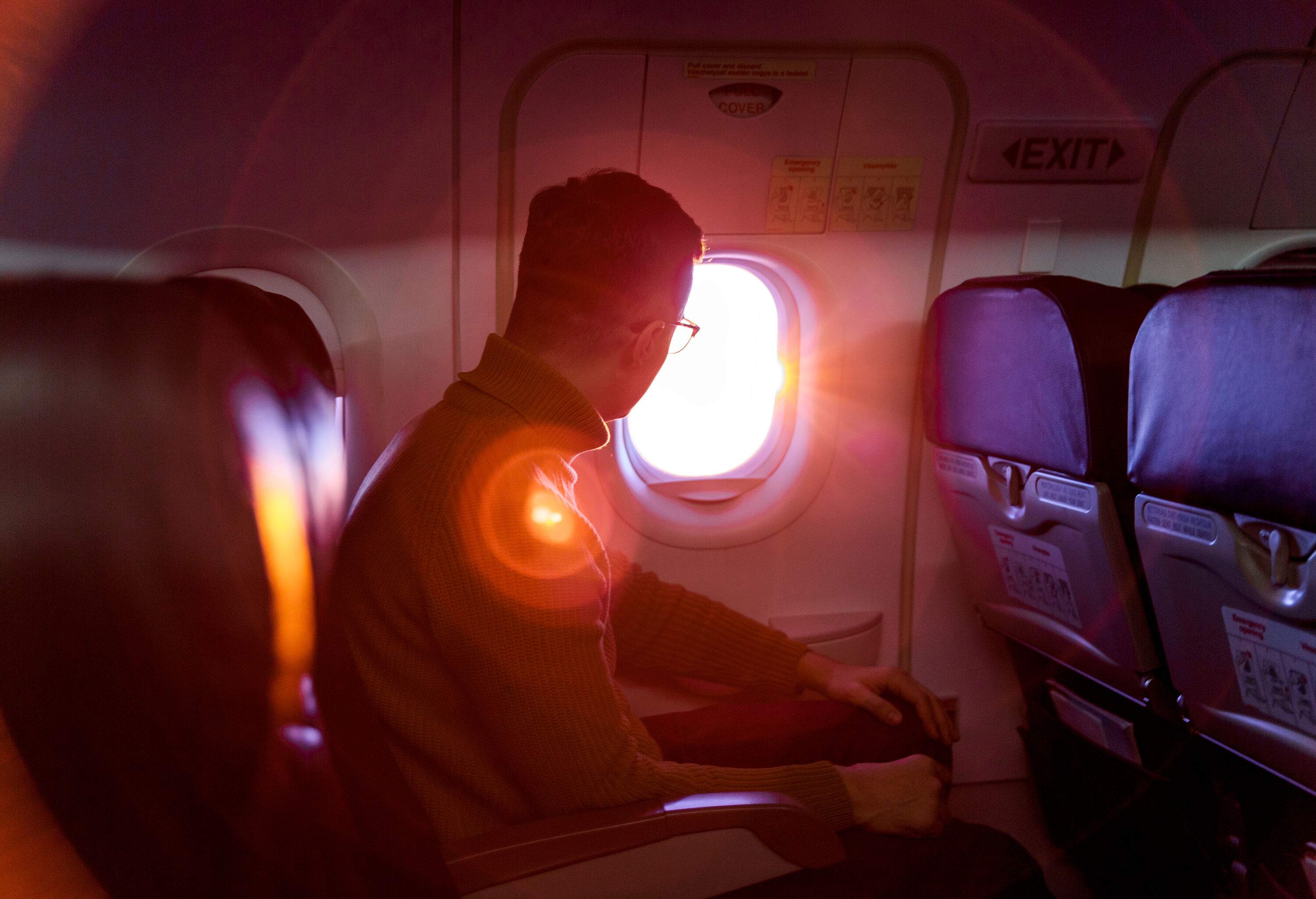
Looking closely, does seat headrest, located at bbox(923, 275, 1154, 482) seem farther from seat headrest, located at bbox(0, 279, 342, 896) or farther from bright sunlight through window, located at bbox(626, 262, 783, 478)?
seat headrest, located at bbox(0, 279, 342, 896)

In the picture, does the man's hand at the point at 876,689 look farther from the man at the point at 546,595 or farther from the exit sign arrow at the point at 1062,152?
the exit sign arrow at the point at 1062,152

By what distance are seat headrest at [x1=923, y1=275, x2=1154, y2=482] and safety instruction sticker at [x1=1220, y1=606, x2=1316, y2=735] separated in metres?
0.35

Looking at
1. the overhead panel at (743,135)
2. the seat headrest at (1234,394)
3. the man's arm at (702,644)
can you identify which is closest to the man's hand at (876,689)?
the man's arm at (702,644)

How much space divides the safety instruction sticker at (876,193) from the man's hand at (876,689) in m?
1.09

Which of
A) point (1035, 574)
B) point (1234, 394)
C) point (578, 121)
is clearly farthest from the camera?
point (1035, 574)

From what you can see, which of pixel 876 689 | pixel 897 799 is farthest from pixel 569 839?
pixel 876 689

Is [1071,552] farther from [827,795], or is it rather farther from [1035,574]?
[827,795]

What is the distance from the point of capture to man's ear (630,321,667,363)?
1.47 meters

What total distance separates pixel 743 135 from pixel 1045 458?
1016mm

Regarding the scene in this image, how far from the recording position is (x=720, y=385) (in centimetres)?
236

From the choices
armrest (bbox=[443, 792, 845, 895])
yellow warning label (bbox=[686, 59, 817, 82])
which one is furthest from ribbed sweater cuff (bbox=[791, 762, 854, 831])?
yellow warning label (bbox=[686, 59, 817, 82])

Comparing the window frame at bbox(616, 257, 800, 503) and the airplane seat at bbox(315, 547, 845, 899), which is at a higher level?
the window frame at bbox(616, 257, 800, 503)

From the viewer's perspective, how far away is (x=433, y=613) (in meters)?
1.16

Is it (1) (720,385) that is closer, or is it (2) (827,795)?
(2) (827,795)
